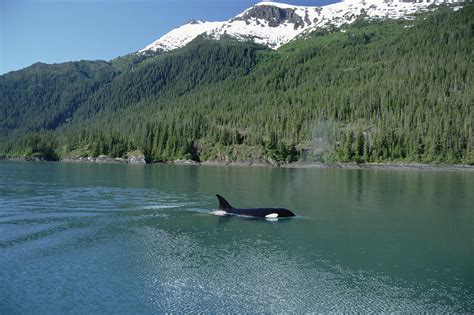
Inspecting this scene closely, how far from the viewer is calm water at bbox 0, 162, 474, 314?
2791 centimetres

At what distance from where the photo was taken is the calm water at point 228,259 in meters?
27.9

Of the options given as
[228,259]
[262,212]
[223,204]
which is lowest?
[228,259]

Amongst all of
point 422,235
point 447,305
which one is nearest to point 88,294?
point 447,305

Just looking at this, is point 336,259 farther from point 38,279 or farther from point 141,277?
point 38,279

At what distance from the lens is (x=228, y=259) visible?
3738 centimetres

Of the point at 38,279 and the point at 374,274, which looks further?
the point at 374,274

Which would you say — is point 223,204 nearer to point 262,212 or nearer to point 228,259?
point 262,212

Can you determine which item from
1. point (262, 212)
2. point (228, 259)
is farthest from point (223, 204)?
point (228, 259)

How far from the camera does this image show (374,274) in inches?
1323

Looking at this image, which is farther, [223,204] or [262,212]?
[223,204]

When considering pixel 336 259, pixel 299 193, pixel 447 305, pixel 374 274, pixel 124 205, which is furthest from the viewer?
pixel 299 193

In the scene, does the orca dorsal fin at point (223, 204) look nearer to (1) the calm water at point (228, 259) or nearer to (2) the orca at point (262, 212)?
(2) the orca at point (262, 212)

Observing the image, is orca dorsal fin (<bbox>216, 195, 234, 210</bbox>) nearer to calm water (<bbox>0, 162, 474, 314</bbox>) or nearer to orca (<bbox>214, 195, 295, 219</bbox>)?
orca (<bbox>214, 195, 295, 219</bbox>)

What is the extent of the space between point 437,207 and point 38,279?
6150 cm
